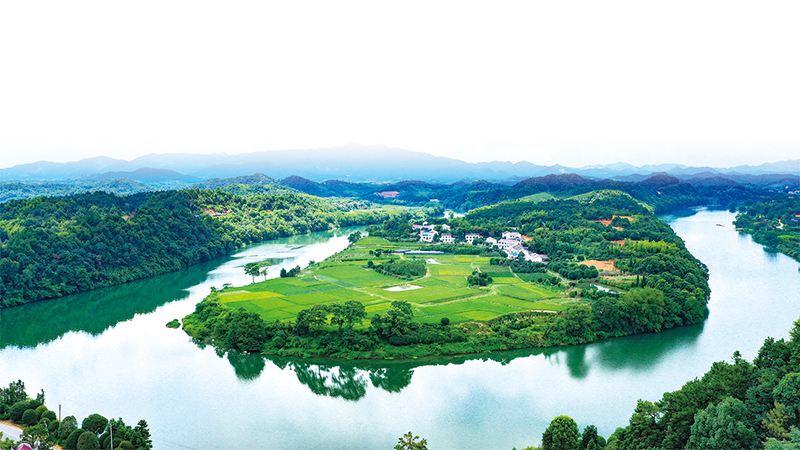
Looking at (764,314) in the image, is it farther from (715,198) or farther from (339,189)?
(339,189)

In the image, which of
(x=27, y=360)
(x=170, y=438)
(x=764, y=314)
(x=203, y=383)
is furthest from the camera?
(x=764, y=314)

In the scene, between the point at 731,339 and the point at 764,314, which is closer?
the point at 731,339

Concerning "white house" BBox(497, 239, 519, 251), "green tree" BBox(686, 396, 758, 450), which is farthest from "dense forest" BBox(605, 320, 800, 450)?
"white house" BBox(497, 239, 519, 251)

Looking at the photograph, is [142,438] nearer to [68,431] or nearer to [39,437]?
[68,431]

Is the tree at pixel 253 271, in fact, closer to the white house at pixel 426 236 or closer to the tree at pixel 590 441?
the white house at pixel 426 236

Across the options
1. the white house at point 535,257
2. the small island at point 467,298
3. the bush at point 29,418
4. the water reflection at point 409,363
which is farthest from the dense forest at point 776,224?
the bush at point 29,418

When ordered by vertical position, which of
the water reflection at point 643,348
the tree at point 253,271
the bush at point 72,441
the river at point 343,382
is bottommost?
the river at point 343,382

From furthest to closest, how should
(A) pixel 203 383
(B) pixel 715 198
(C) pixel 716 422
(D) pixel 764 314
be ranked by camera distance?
(B) pixel 715 198
(D) pixel 764 314
(A) pixel 203 383
(C) pixel 716 422

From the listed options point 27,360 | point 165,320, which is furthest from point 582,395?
point 27,360
